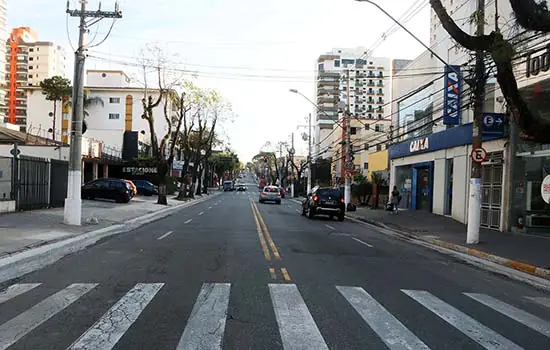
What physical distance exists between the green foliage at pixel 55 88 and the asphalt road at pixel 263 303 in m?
62.4

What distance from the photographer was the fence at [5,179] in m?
20.0

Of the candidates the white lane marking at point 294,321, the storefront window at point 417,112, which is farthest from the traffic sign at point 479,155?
the storefront window at point 417,112

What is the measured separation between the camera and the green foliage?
67.9m

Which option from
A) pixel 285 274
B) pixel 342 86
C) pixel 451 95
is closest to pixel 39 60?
pixel 342 86

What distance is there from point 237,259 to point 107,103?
71.8 meters

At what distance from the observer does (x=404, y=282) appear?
9.33 m

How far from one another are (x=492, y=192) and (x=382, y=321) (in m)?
17.1

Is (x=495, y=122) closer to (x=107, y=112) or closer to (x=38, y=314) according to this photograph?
(x=38, y=314)

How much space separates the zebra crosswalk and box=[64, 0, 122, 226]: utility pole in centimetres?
943

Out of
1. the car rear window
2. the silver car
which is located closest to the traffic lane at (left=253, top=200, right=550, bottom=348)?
the car rear window

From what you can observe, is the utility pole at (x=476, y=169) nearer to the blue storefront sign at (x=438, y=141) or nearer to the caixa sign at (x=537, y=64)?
the caixa sign at (x=537, y=64)

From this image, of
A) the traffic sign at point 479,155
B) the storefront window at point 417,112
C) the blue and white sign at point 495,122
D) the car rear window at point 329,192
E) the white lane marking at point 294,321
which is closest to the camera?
the white lane marking at point 294,321

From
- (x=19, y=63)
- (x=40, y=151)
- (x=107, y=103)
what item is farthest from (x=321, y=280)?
(x=19, y=63)

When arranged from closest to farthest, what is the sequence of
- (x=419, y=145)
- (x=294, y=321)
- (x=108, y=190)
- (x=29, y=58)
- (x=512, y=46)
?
(x=294, y=321) < (x=512, y=46) < (x=419, y=145) < (x=108, y=190) < (x=29, y=58)
